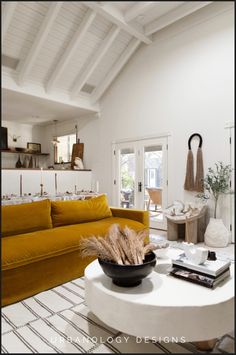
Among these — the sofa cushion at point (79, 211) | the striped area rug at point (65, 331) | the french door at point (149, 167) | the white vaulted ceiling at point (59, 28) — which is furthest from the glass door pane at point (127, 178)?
the white vaulted ceiling at point (59, 28)

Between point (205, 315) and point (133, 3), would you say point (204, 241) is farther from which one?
point (133, 3)

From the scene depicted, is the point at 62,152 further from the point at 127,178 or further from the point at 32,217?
the point at 32,217

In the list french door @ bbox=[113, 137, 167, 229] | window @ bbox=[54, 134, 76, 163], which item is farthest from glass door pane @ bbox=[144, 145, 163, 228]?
window @ bbox=[54, 134, 76, 163]

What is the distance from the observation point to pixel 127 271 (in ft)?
3.26

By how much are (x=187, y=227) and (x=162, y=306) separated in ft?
6.55

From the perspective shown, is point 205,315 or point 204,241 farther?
point 204,241

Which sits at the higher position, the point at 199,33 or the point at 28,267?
the point at 199,33

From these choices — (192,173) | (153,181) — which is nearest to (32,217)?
(153,181)

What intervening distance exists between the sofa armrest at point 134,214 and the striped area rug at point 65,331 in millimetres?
863

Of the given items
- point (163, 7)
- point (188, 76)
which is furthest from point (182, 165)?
point (163, 7)

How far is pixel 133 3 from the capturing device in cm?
41

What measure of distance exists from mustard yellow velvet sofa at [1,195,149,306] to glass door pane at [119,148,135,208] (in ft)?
1.18

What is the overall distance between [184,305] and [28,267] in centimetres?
109

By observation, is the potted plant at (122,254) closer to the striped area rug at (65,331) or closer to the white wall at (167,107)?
the striped area rug at (65,331)
